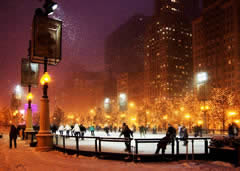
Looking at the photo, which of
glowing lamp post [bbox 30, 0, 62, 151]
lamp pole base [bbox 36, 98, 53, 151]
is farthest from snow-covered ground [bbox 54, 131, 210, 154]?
glowing lamp post [bbox 30, 0, 62, 151]

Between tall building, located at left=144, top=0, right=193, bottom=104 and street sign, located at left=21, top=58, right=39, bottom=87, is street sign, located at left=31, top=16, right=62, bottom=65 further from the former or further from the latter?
tall building, located at left=144, top=0, right=193, bottom=104

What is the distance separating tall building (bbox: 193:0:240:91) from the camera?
101375 mm

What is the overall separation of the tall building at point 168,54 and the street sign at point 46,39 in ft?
399

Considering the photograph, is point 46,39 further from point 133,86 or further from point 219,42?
point 133,86

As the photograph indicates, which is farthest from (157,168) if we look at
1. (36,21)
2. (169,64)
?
(169,64)

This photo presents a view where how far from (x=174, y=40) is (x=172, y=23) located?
1033 cm

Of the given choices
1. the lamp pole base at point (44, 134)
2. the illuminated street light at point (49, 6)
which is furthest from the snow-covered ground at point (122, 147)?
the illuminated street light at point (49, 6)

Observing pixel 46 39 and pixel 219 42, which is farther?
pixel 219 42

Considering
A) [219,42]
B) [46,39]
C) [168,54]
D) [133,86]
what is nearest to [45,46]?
[46,39]

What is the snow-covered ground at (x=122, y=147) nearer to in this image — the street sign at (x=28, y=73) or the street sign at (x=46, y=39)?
the street sign at (x=46, y=39)

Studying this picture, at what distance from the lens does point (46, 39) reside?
18734mm

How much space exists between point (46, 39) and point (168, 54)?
129617mm

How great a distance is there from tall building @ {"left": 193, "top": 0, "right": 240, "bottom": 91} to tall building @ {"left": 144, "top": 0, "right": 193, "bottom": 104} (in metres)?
22.0

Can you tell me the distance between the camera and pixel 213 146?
545 inches
